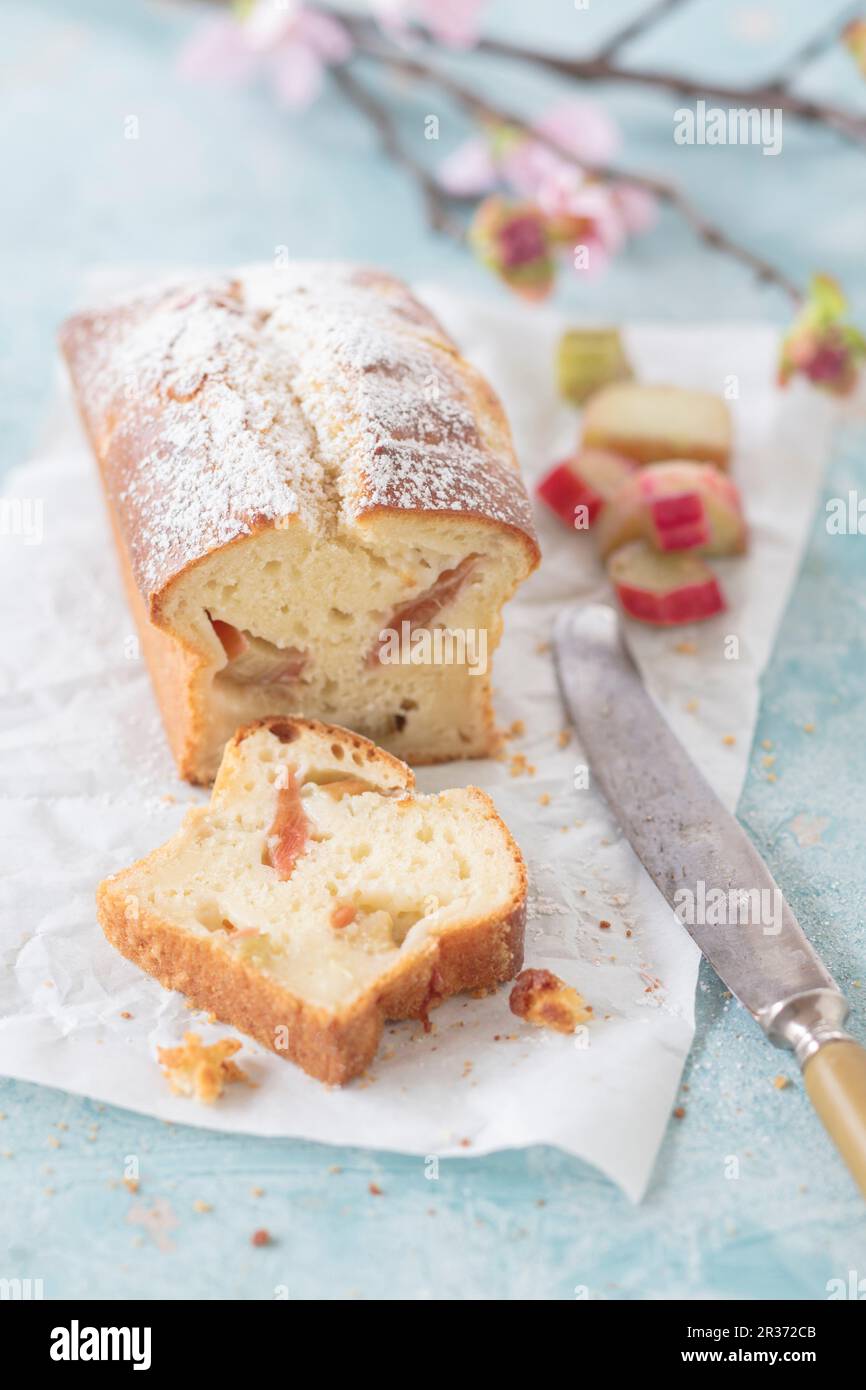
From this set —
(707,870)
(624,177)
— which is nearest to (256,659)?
(707,870)

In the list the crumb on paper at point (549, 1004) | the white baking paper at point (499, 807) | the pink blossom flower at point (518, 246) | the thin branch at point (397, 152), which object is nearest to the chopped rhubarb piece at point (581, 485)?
the white baking paper at point (499, 807)

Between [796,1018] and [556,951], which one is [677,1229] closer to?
[796,1018]

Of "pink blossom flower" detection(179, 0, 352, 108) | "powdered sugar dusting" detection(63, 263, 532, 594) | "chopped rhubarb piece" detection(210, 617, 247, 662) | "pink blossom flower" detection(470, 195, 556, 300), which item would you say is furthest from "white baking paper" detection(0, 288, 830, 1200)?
"pink blossom flower" detection(179, 0, 352, 108)

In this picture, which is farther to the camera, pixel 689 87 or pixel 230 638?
pixel 689 87

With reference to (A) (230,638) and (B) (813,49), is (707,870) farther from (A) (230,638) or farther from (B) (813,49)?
(B) (813,49)

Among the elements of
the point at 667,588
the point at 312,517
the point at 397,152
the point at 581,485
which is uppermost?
the point at 397,152

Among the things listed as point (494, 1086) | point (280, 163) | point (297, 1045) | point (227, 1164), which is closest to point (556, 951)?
point (494, 1086)
